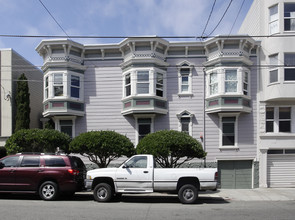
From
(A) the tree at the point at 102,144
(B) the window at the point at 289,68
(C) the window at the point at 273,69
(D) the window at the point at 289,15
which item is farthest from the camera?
(C) the window at the point at 273,69

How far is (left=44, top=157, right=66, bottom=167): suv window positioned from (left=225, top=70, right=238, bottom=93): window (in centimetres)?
1025

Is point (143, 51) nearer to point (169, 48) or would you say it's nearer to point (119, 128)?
point (169, 48)

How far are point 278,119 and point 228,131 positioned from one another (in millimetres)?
2936

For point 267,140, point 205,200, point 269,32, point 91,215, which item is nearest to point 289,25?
point 269,32

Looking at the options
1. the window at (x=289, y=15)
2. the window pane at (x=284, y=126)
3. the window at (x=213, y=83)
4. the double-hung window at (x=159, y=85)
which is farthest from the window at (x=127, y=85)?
the window at (x=289, y=15)

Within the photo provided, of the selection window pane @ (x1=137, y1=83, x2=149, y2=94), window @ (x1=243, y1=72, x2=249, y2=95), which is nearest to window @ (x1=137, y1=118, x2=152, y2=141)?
window pane @ (x1=137, y1=83, x2=149, y2=94)

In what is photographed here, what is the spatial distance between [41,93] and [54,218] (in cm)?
1705

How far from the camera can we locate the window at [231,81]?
17.8 metres

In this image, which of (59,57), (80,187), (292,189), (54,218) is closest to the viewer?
(54,218)

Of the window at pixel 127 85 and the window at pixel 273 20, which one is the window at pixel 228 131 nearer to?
the window at pixel 273 20

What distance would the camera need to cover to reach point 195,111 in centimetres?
1827

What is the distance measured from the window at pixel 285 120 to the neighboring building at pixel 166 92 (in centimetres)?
146

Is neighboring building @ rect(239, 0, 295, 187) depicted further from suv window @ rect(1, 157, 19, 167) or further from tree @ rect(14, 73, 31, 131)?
tree @ rect(14, 73, 31, 131)

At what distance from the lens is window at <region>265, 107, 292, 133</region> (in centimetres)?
1800
